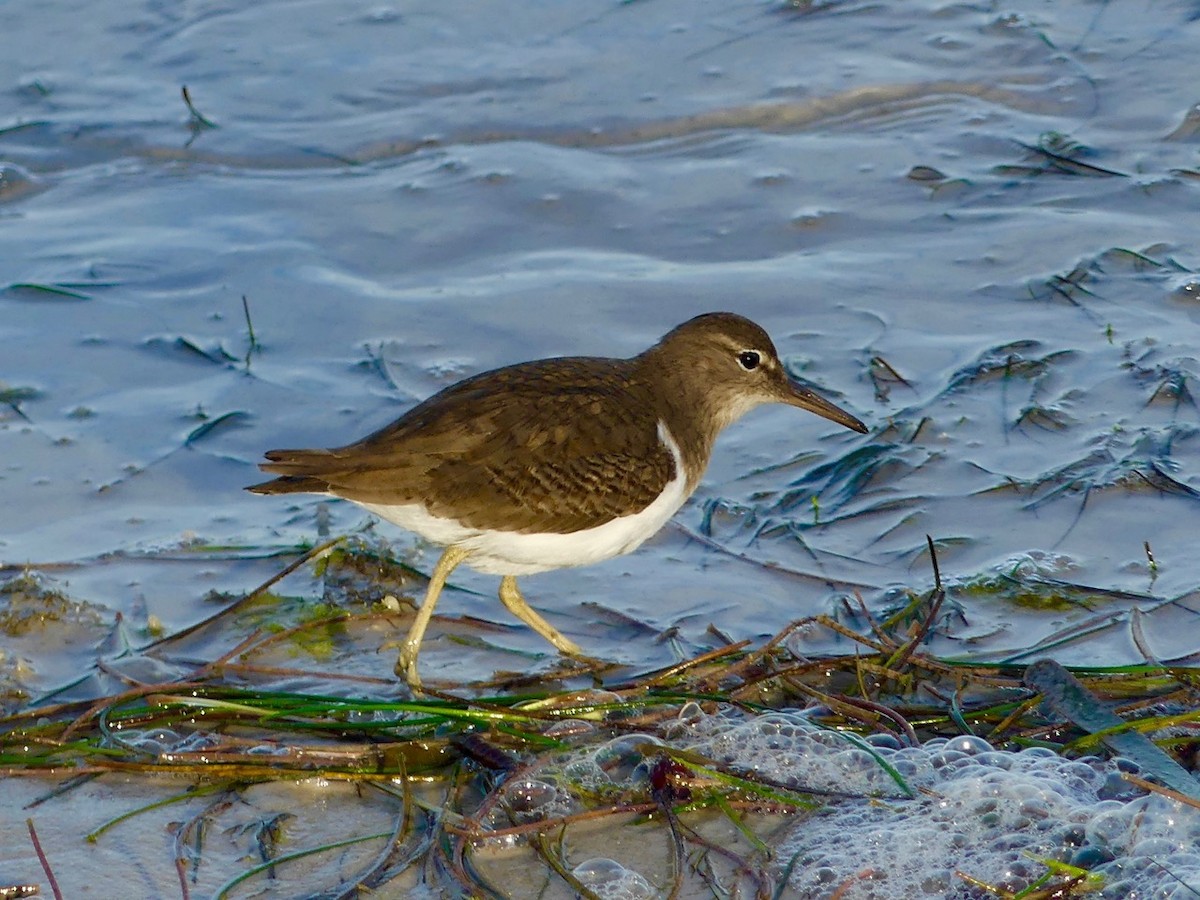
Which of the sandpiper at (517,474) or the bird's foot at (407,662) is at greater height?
the sandpiper at (517,474)

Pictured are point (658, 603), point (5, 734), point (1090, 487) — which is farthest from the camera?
point (1090, 487)

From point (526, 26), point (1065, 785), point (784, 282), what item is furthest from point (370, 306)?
point (1065, 785)

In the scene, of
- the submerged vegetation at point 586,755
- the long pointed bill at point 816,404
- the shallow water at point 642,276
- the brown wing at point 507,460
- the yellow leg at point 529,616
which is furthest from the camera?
the long pointed bill at point 816,404

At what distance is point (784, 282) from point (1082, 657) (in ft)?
9.56

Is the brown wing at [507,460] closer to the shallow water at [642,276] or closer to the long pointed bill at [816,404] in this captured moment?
the shallow water at [642,276]

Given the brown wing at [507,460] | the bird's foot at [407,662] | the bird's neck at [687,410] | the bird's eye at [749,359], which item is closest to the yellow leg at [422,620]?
the bird's foot at [407,662]

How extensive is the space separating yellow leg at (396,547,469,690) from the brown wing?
0.22 m

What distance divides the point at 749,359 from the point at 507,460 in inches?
46.7

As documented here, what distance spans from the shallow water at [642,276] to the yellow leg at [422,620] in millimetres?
233

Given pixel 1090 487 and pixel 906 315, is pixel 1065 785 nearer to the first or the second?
pixel 1090 487

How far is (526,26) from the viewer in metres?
9.60

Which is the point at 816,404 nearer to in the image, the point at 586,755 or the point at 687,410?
the point at 687,410

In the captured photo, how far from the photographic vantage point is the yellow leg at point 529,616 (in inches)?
194

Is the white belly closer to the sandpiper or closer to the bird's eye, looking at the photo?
the sandpiper
